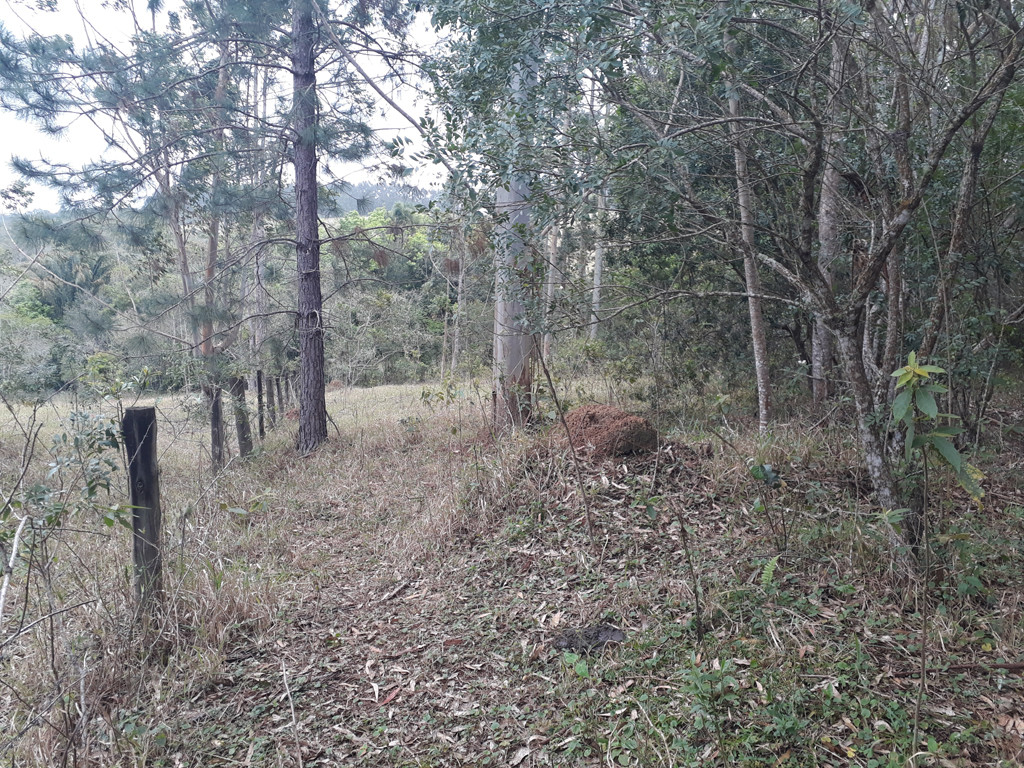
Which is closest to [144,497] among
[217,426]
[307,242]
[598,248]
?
[598,248]

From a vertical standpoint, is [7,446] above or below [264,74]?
below

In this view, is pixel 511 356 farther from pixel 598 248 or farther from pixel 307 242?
pixel 307 242

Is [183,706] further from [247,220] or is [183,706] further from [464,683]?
[247,220]

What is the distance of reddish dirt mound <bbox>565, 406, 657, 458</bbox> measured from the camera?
5.36 meters

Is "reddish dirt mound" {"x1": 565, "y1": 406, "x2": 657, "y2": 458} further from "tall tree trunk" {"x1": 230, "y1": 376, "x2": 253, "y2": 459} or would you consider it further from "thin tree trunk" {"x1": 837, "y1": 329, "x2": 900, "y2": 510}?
"tall tree trunk" {"x1": 230, "y1": 376, "x2": 253, "y2": 459}

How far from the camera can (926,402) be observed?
2311mm

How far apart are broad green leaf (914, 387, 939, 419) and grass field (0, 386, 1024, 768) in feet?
3.20

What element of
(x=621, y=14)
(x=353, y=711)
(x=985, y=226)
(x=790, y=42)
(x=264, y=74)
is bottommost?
(x=353, y=711)

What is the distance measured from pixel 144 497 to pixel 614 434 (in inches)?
138

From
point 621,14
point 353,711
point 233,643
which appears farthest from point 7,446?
point 621,14

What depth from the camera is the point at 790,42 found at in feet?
17.1

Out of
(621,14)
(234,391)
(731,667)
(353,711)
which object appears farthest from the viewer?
(234,391)

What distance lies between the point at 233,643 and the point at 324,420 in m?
6.19

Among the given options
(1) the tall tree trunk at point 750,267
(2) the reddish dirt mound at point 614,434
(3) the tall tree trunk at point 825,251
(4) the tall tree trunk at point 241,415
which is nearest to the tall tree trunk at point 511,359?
(2) the reddish dirt mound at point 614,434
